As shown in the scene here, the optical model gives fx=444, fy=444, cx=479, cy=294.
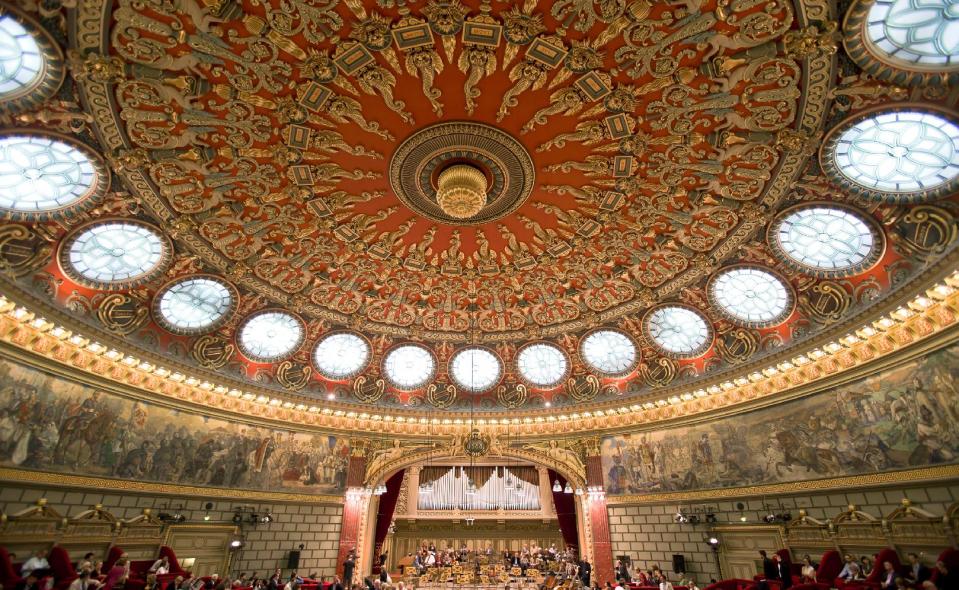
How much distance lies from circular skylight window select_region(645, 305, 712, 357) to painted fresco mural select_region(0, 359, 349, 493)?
15.4 meters

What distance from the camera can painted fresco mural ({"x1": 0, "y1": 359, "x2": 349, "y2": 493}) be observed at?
1270cm

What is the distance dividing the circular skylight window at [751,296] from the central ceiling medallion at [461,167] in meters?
8.96

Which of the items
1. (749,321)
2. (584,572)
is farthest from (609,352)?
(584,572)

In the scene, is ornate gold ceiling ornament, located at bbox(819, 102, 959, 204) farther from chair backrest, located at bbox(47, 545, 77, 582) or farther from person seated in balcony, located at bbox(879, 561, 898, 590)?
chair backrest, located at bbox(47, 545, 77, 582)

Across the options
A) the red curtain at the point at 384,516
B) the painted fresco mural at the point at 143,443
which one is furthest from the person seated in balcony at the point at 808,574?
the painted fresco mural at the point at 143,443

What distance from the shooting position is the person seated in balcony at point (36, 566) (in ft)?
37.7

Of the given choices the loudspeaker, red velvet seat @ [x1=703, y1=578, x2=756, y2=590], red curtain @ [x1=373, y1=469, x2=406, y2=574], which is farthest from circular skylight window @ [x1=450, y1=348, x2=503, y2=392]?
red velvet seat @ [x1=703, y1=578, x2=756, y2=590]

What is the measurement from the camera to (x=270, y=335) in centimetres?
2014

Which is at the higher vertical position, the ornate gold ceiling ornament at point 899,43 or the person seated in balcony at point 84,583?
the ornate gold ceiling ornament at point 899,43

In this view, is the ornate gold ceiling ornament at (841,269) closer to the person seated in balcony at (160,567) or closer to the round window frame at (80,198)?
the round window frame at (80,198)

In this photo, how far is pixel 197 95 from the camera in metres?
10.6

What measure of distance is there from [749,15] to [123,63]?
13273 mm

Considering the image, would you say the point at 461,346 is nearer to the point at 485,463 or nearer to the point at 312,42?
the point at 485,463

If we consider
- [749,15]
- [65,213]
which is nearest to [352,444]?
[65,213]
